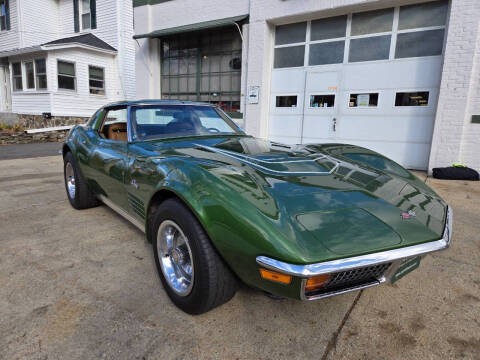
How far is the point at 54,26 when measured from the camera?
1683 centimetres

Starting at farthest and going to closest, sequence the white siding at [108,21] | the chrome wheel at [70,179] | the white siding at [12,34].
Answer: the white siding at [12,34]
the white siding at [108,21]
the chrome wheel at [70,179]

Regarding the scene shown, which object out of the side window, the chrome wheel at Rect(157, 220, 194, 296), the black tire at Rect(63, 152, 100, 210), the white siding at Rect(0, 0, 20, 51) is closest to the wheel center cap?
the chrome wheel at Rect(157, 220, 194, 296)

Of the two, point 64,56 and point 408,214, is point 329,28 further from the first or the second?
point 64,56

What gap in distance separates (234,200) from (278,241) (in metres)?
0.33

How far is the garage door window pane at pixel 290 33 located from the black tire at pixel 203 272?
25.9 feet

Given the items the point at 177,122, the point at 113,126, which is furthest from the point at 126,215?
the point at 113,126

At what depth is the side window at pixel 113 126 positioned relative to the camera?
3.50m

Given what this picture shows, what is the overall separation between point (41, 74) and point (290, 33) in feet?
38.2

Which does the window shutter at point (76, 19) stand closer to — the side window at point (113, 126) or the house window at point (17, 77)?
the house window at point (17, 77)

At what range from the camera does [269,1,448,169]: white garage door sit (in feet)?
22.7

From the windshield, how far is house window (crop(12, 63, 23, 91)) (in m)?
16.1

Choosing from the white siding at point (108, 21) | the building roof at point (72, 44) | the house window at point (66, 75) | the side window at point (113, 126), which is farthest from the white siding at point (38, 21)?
the side window at point (113, 126)

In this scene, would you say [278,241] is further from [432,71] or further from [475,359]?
[432,71]

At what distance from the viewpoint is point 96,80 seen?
1523cm
